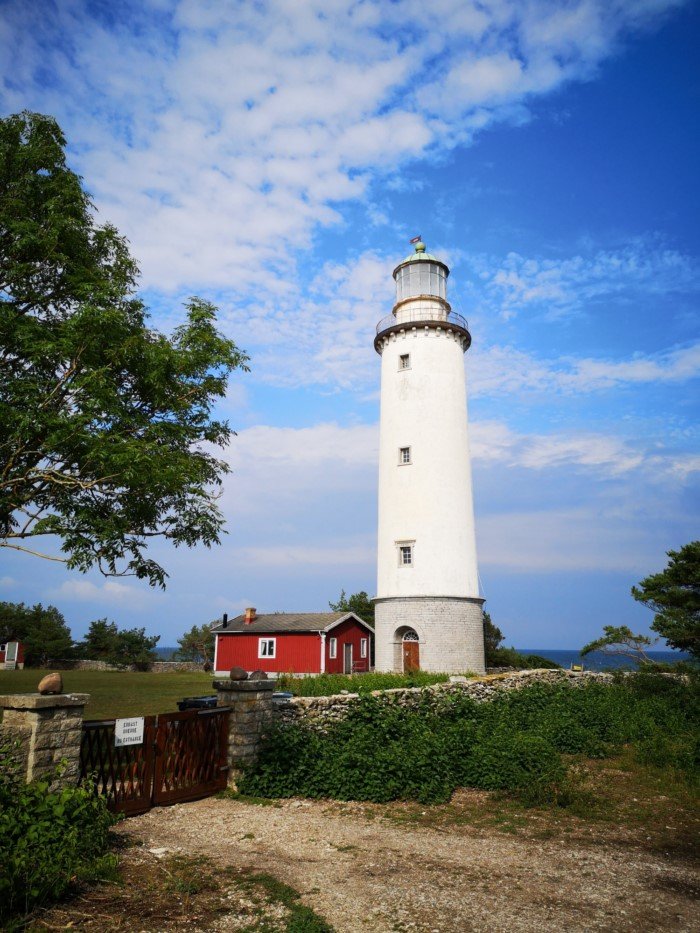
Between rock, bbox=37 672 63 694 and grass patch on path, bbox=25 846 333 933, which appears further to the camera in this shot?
rock, bbox=37 672 63 694

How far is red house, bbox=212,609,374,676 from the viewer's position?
32594 mm

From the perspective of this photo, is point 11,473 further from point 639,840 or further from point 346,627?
point 346,627

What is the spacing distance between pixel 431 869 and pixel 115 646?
153 feet

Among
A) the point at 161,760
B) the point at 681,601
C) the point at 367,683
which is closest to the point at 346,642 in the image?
the point at 367,683

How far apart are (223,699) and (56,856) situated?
4652 mm

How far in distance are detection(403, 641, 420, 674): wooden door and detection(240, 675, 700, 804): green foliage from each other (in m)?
7.73

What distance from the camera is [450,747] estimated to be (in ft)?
35.8

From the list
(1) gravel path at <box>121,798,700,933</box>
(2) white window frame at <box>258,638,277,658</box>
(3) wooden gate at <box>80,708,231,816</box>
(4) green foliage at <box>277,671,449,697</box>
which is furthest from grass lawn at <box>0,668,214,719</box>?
(1) gravel path at <box>121,798,700,933</box>

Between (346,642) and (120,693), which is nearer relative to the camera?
(120,693)

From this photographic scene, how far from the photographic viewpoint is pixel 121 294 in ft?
43.2

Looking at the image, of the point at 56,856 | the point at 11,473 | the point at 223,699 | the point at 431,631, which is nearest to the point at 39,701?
the point at 56,856

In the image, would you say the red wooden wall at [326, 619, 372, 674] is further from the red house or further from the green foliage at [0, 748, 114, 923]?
the green foliage at [0, 748, 114, 923]

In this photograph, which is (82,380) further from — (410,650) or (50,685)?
(410,650)

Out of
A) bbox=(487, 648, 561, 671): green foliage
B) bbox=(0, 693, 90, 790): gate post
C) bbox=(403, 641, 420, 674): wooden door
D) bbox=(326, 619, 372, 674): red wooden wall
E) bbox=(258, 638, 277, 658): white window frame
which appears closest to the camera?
bbox=(0, 693, 90, 790): gate post
